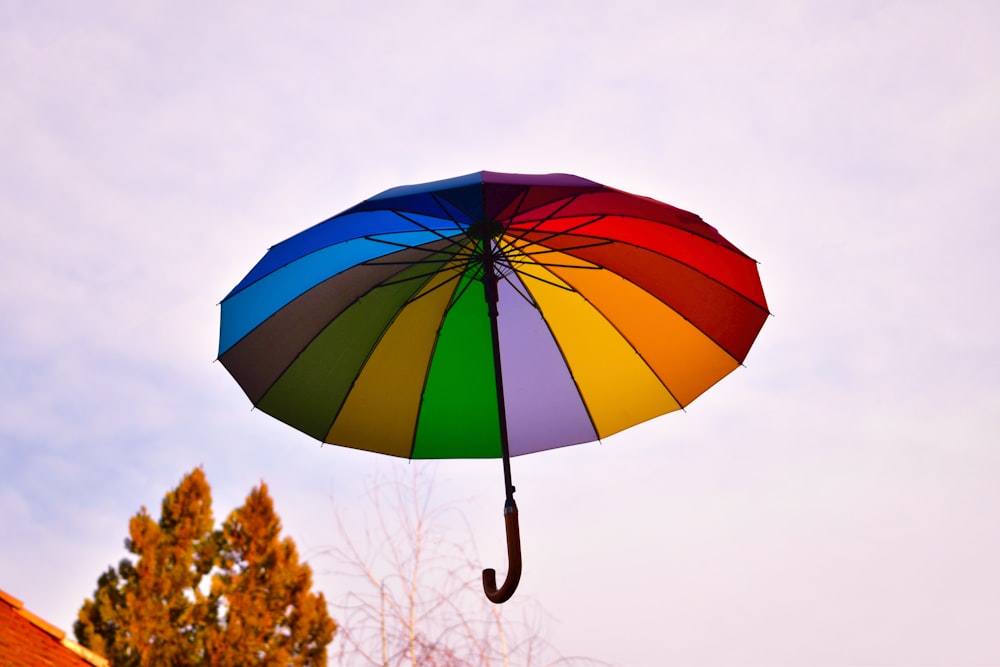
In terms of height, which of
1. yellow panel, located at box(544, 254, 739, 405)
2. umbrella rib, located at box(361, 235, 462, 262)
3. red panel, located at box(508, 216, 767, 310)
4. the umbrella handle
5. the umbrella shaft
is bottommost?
the umbrella handle

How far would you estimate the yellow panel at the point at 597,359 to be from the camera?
4129 mm

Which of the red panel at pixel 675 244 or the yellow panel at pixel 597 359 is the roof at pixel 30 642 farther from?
the red panel at pixel 675 244

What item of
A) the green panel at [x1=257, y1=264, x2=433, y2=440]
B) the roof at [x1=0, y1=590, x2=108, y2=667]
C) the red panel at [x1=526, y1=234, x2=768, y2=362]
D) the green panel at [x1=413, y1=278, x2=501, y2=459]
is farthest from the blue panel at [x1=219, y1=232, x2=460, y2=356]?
the roof at [x1=0, y1=590, x2=108, y2=667]

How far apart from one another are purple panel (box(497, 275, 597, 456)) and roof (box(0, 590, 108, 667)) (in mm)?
7027

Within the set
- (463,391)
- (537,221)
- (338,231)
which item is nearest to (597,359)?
(463,391)

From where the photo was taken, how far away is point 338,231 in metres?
3.59

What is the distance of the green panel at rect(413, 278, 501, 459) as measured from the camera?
407 centimetres

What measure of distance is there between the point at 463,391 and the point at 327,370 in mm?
569

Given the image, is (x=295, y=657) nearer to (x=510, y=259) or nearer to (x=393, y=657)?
(x=393, y=657)

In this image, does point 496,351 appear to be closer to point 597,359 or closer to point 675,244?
point 597,359

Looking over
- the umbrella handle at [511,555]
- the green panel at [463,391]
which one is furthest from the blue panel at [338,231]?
the umbrella handle at [511,555]

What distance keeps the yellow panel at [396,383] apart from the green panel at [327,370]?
0.15 ft

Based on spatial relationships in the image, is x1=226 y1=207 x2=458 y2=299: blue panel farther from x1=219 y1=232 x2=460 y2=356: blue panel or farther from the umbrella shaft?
the umbrella shaft

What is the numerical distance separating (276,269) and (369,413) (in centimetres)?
71
